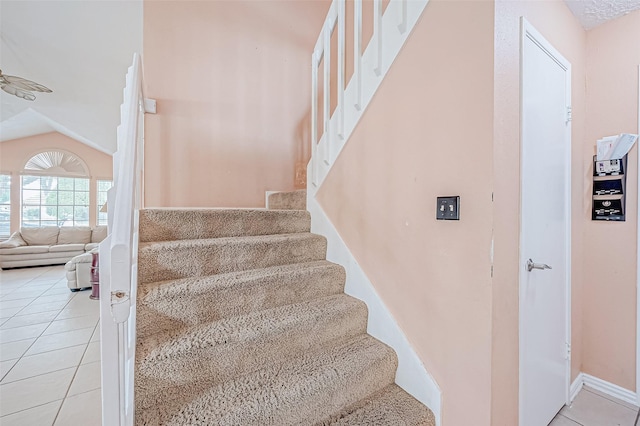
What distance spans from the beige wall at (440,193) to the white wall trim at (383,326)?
4 cm

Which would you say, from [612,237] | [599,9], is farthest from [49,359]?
[599,9]

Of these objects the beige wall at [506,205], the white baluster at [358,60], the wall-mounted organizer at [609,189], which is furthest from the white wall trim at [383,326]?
the wall-mounted organizer at [609,189]

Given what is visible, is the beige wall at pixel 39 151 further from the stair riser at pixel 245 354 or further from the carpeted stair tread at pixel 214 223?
the stair riser at pixel 245 354

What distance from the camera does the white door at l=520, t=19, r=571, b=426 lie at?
1.18m

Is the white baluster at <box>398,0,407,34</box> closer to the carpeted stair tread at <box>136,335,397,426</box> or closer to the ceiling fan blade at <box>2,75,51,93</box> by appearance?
the carpeted stair tread at <box>136,335,397,426</box>

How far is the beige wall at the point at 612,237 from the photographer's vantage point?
1600mm

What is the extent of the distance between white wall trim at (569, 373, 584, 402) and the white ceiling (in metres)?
4.64

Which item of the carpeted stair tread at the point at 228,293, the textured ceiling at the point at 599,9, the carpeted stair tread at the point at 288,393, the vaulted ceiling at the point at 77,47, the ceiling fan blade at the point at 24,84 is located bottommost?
the carpeted stair tread at the point at 288,393

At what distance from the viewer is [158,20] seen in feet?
7.51

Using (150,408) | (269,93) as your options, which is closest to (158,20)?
(269,93)

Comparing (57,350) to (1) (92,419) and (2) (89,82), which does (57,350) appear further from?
(2) (89,82)

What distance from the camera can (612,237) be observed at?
5.45ft

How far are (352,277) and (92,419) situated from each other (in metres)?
1.62

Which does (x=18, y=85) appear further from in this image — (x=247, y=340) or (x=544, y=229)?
(x=544, y=229)
